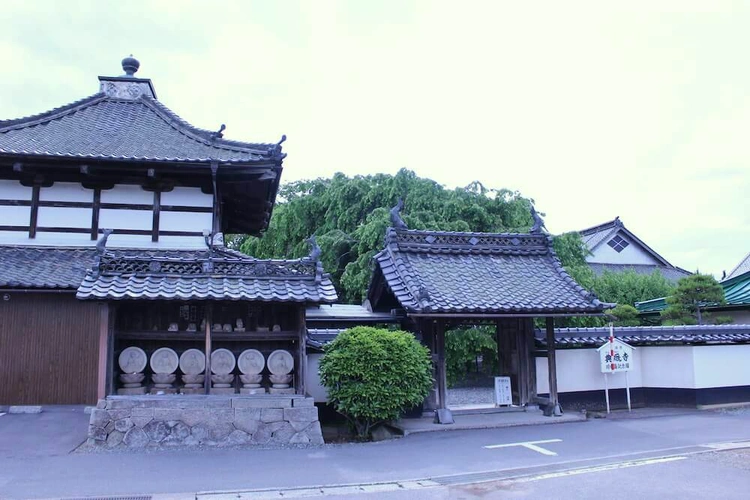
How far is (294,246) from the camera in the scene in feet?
86.2

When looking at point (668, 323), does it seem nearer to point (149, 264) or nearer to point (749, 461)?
point (749, 461)

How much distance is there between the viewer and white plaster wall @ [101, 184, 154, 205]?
1380 cm

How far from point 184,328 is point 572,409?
9.04 meters

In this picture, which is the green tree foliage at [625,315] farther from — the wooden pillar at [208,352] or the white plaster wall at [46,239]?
the white plaster wall at [46,239]

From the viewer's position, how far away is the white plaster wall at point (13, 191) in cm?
1341

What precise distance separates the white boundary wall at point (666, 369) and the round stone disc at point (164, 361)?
8.06 metres

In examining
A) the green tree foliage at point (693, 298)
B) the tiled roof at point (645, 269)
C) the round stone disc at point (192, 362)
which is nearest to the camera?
→ the round stone disc at point (192, 362)

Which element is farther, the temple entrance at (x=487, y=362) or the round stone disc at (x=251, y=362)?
the temple entrance at (x=487, y=362)

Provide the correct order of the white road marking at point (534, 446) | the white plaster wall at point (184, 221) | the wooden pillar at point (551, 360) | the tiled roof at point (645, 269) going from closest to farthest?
the white road marking at point (534, 446), the wooden pillar at point (551, 360), the white plaster wall at point (184, 221), the tiled roof at point (645, 269)

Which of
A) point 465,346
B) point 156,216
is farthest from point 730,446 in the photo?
point 156,216

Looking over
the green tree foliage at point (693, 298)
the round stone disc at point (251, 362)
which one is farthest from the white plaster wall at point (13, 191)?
the green tree foliage at point (693, 298)

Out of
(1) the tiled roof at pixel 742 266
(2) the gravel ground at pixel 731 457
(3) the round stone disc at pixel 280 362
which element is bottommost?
(2) the gravel ground at pixel 731 457

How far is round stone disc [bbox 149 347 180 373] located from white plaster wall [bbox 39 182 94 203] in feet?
16.7

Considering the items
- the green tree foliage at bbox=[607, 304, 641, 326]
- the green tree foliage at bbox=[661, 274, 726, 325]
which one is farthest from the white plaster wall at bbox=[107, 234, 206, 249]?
the green tree foliage at bbox=[607, 304, 641, 326]
